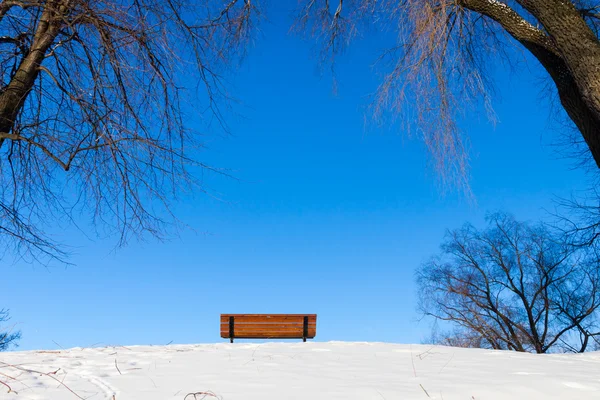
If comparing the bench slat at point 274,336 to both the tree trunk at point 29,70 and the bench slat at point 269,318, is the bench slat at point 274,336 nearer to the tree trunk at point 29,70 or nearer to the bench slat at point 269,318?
the bench slat at point 269,318

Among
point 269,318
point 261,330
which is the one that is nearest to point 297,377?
point 269,318

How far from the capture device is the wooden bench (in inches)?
348

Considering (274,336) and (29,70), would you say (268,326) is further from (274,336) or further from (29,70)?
(29,70)

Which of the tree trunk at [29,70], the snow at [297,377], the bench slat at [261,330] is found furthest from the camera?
the bench slat at [261,330]

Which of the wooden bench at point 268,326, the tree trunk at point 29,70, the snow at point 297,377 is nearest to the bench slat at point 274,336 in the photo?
the wooden bench at point 268,326

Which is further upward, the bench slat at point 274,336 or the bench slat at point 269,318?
the bench slat at point 269,318

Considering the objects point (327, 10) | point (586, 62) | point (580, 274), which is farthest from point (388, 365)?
point (580, 274)

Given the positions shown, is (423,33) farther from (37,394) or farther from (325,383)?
(37,394)

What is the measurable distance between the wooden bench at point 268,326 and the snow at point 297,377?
4646 millimetres

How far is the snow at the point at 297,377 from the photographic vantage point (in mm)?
2518

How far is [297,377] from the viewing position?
2.96 meters

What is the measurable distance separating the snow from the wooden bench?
15.2 ft

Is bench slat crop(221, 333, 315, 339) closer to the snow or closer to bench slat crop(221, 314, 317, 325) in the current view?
bench slat crop(221, 314, 317, 325)

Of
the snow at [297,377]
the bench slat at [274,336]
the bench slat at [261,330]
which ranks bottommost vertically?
the bench slat at [274,336]
